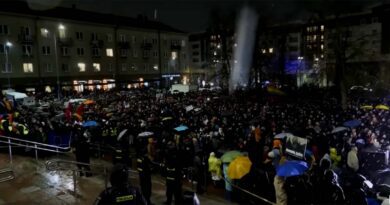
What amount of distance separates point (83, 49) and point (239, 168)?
46725 millimetres

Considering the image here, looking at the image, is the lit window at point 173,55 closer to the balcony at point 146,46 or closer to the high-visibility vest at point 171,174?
the balcony at point 146,46

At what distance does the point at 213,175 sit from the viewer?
9891 mm

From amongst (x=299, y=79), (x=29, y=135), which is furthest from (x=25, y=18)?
(x=299, y=79)

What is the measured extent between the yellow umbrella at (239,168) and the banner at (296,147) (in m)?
2.12

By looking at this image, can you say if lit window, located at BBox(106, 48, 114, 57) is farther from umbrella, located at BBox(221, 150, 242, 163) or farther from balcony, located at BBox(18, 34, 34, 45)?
umbrella, located at BBox(221, 150, 242, 163)

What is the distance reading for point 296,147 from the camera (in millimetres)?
9617

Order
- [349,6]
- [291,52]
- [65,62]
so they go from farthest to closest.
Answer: [291,52], [65,62], [349,6]

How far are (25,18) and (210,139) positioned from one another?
39356 mm

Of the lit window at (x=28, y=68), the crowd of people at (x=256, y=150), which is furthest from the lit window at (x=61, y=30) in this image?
the crowd of people at (x=256, y=150)

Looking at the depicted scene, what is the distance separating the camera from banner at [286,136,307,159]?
30.8 ft

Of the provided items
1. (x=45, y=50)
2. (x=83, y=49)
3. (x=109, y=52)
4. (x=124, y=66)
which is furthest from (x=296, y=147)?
(x=124, y=66)

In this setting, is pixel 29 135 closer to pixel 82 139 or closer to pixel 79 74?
pixel 82 139

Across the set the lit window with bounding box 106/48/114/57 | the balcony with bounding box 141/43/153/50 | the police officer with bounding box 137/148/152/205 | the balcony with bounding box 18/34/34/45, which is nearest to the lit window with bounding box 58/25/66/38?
the balcony with bounding box 18/34/34/45

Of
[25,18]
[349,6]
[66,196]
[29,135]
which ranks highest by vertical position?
[25,18]
